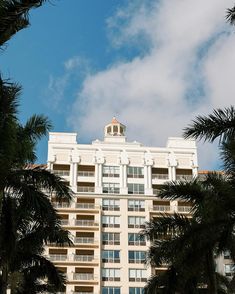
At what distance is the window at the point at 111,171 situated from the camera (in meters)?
81.7

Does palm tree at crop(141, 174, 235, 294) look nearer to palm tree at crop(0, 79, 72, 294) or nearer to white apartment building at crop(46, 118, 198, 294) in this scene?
palm tree at crop(0, 79, 72, 294)

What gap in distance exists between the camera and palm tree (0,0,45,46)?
1033 cm

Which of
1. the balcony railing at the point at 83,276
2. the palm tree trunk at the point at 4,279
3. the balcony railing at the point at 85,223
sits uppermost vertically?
the balcony railing at the point at 85,223

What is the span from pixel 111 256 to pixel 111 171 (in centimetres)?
1382

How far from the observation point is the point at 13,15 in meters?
10.7

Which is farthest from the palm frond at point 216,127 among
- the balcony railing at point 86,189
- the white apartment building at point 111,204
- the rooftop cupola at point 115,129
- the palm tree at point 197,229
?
the rooftop cupola at point 115,129

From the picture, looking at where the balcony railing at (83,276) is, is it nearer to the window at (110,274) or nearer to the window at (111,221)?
the window at (110,274)

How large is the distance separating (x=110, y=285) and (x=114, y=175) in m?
17.5

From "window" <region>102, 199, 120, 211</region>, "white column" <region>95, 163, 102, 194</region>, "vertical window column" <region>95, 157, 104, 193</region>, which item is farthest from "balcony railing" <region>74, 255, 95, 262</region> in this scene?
"vertical window column" <region>95, 157, 104, 193</region>

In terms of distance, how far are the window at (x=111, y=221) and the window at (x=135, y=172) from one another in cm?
723

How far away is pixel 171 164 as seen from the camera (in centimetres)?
8294

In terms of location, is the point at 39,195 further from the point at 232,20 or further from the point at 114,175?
the point at 114,175

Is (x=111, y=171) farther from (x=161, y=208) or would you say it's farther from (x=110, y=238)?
(x=110, y=238)

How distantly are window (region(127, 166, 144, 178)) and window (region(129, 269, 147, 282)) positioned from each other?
15.1 meters
